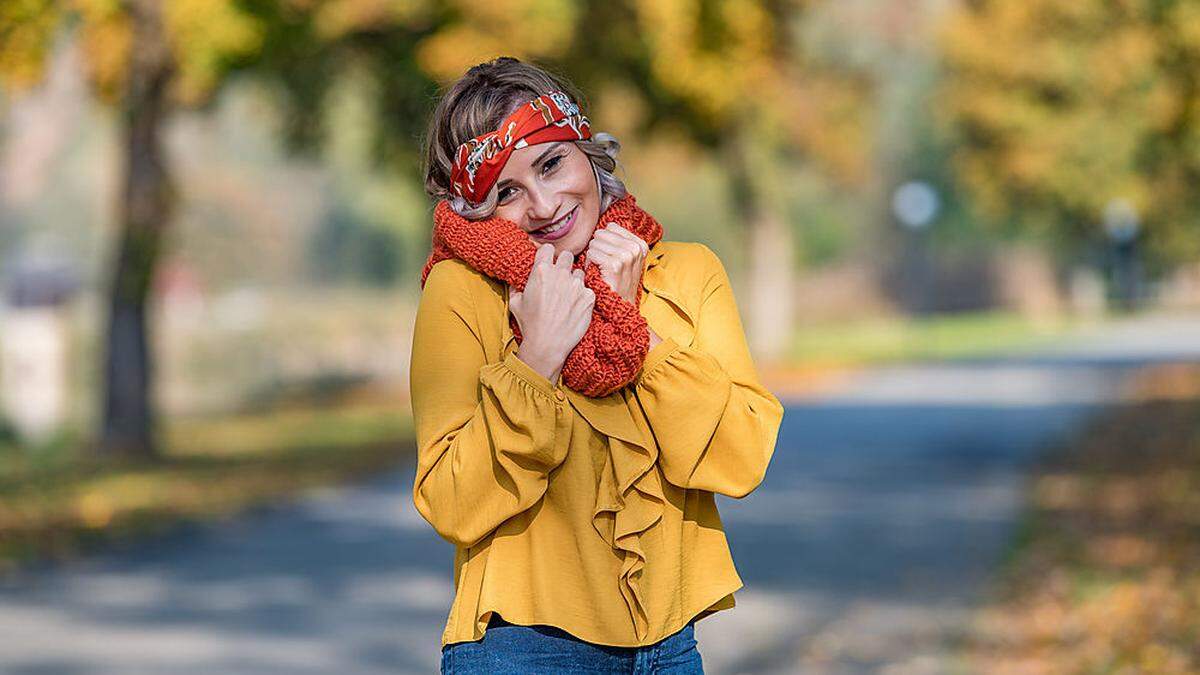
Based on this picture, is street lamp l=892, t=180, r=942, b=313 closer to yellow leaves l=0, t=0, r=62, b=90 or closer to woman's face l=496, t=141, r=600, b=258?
yellow leaves l=0, t=0, r=62, b=90

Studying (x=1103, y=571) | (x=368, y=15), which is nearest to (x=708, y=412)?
(x=1103, y=571)

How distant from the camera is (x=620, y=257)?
2.78 metres

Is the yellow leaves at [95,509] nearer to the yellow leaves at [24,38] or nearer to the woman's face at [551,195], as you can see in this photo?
the yellow leaves at [24,38]

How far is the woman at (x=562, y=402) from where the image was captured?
2.71 metres

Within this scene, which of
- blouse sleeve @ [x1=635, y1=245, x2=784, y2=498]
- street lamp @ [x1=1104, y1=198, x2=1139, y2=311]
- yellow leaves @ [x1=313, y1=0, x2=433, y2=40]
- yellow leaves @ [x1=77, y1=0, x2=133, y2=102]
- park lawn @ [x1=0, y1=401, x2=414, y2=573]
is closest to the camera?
blouse sleeve @ [x1=635, y1=245, x2=784, y2=498]

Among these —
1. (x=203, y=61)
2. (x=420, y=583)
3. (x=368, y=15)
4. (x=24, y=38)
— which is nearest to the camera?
(x=420, y=583)

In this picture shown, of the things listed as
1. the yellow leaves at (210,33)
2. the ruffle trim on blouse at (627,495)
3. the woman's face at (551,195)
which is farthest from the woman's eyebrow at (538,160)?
the yellow leaves at (210,33)

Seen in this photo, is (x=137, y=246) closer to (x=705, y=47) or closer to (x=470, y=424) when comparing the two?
(x=705, y=47)

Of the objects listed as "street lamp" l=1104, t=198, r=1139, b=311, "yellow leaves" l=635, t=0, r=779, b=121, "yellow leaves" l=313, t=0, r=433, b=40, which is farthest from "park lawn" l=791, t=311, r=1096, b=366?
"yellow leaves" l=313, t=0, r=433, b=40

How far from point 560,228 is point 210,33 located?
41.1 feet

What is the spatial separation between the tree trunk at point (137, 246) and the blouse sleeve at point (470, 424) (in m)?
13.8

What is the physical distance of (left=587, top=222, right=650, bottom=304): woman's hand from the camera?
277 centimetres

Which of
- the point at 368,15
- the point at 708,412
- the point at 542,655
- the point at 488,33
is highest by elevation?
the point at 368,15

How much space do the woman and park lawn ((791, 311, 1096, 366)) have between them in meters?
27.2
